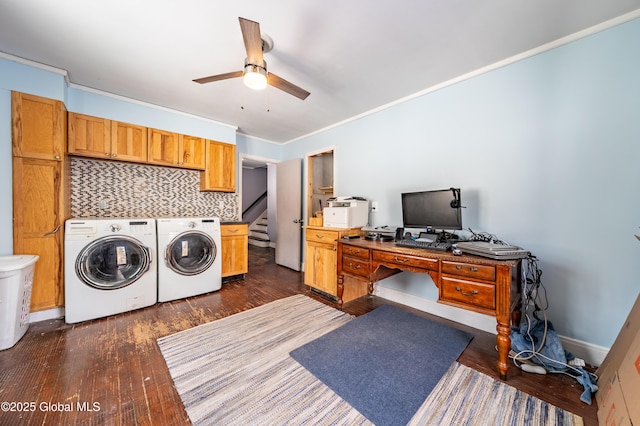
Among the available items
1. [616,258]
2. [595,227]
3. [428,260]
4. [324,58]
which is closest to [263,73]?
[324,58]

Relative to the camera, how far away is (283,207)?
4.34 m

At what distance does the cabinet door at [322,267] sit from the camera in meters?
2.79

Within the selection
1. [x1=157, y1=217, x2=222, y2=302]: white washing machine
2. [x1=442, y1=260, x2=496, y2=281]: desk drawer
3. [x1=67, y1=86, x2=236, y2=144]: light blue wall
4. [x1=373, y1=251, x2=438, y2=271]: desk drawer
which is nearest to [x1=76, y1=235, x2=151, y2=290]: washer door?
[x1=157, y1=217, x2=222, y2=302]: white washing machine

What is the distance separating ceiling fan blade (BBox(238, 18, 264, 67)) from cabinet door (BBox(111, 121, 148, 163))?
2.19 m

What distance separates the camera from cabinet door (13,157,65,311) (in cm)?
210

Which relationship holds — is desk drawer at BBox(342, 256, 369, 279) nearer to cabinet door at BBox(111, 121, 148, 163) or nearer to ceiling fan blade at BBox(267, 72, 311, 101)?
ceiling fan blade at BBox(267, 72, 311, 101)

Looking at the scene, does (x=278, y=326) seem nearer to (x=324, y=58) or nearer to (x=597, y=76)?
(x=324, y=58)

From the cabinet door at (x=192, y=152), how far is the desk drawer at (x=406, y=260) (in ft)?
9.33

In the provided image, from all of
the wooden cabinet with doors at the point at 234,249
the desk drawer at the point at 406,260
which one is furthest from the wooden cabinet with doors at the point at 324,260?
the wooden cabinet with doors at the point at 234,249

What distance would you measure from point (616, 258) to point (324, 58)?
2.73 meters

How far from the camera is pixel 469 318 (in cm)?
223

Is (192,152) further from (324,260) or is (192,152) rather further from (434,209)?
(434,209)

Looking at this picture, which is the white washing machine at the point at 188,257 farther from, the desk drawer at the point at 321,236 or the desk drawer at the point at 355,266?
the desk drawer at the point at 355,266

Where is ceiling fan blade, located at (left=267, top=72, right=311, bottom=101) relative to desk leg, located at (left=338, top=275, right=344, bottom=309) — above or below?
above
